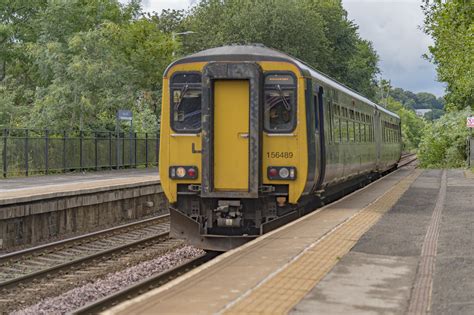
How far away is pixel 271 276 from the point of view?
7.99 m

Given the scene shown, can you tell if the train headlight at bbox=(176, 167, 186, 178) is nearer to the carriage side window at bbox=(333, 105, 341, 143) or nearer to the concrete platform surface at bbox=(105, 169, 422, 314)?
the concrete platform surface at bbox=(105, 169, 422, 314)

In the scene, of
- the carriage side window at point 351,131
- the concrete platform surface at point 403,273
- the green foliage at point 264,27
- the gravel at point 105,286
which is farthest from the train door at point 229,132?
the green foliage at point 264,27

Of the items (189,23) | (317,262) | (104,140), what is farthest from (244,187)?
(189,23)

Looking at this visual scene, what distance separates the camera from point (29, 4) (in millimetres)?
46469

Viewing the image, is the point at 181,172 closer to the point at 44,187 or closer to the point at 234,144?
the point at 234,144

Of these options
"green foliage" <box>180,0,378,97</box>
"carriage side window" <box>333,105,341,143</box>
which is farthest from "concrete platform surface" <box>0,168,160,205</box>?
"green foliage" <box>180,0,378,97</box>

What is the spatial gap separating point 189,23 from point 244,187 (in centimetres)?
5438

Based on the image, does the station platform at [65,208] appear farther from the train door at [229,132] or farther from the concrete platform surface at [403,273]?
the concrete platform surface at [403,273]

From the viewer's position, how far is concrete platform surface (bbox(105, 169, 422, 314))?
6680 millimetres

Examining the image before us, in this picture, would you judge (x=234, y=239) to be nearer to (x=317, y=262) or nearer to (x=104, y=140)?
(x=317, y=262)

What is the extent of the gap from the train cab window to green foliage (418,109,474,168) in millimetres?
35617

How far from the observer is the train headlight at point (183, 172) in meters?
12.5

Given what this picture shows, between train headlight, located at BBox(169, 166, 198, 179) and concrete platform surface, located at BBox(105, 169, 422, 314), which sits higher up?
train headlight, located at BBox(169, 166, 198, 179)

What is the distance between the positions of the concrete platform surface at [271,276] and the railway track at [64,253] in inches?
141
